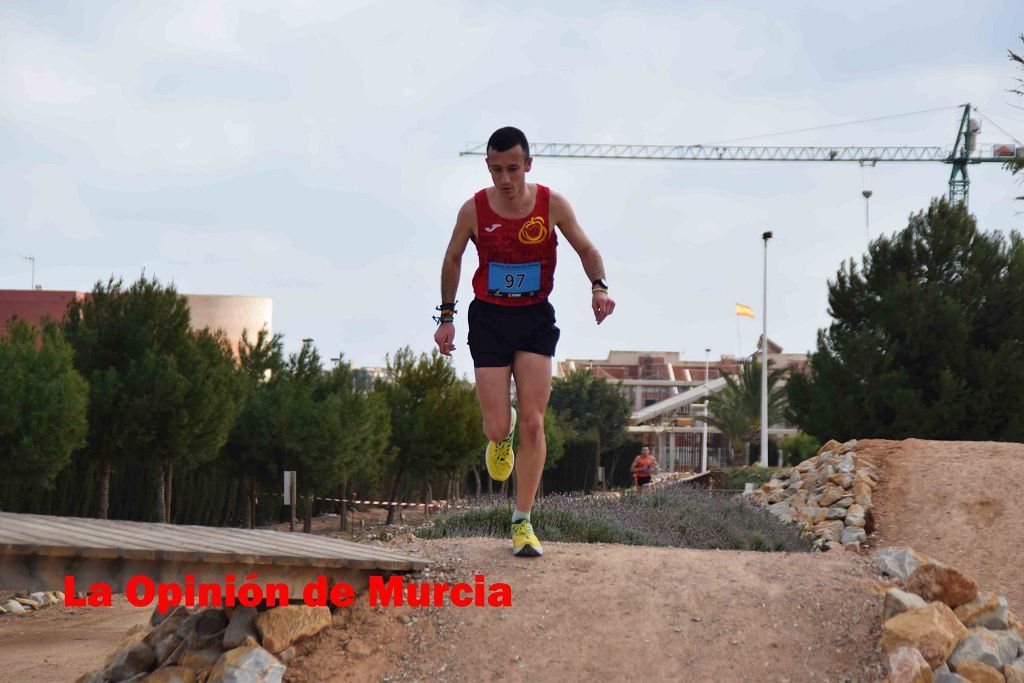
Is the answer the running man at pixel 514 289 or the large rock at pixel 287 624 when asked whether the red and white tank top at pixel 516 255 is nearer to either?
the running man at pixel 514 289

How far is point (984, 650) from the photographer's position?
6746 mm

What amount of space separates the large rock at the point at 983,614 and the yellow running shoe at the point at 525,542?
2781 millimetres

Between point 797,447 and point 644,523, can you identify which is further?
point 797,447

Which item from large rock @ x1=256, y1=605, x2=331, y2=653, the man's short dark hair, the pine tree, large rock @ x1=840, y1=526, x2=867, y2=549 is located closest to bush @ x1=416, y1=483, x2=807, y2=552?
large rock @ x1=840, y1=526, x2=867, y2=549

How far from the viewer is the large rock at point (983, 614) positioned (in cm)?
736

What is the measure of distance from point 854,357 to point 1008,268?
18.5 ft

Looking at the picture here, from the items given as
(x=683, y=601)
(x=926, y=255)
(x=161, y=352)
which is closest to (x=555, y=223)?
(x=683, y=601)

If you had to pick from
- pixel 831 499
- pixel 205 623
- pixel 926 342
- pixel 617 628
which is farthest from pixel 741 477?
pixel 205 623

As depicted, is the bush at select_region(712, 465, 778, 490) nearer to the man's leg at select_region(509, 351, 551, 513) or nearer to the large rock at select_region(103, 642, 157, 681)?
the man's leg at select_region(509, 351, 551, 513)

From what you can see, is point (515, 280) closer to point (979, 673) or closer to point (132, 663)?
point (132, 663)

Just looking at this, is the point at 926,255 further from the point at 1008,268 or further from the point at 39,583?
the point at 39,583

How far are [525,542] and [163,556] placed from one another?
261 cm

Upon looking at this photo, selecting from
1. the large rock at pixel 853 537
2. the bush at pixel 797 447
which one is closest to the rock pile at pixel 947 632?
the large rock at pixel 853 537

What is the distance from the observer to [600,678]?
632cm
